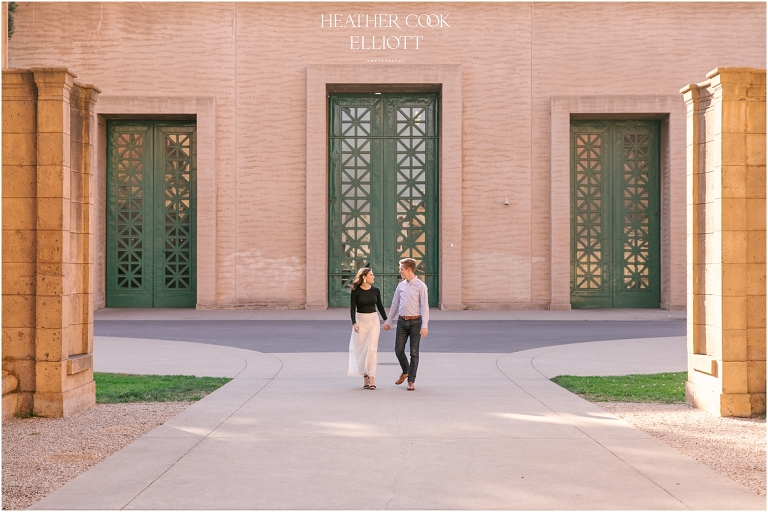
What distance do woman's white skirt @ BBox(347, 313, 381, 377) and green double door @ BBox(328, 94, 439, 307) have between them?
56.7 ft

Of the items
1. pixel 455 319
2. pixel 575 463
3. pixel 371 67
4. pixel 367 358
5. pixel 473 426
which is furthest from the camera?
pixel 371 67

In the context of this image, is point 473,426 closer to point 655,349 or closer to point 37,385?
point 37,385

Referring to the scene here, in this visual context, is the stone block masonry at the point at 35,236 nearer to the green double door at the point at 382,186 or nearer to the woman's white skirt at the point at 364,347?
the woman's white skirt at the point at 364,347

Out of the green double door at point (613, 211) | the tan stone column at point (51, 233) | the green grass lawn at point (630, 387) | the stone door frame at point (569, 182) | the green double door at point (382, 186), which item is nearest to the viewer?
the tan stone column at point (51, 233)

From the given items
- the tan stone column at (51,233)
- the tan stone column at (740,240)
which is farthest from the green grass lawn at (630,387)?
the tan stone column at (51,233)

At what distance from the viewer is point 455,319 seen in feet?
82.0

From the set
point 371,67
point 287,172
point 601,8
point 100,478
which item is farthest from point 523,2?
point 100,478

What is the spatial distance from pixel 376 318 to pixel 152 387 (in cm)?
321

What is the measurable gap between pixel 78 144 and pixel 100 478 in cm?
525

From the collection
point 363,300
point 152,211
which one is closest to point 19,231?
point 363,300

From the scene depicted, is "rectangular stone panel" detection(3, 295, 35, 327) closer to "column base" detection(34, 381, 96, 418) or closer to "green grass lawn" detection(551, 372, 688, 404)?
"column base" detection(34, 381, 96, 418)

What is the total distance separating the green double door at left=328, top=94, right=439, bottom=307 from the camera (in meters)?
29.6

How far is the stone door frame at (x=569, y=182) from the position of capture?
1124 inches

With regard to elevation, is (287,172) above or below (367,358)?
above
